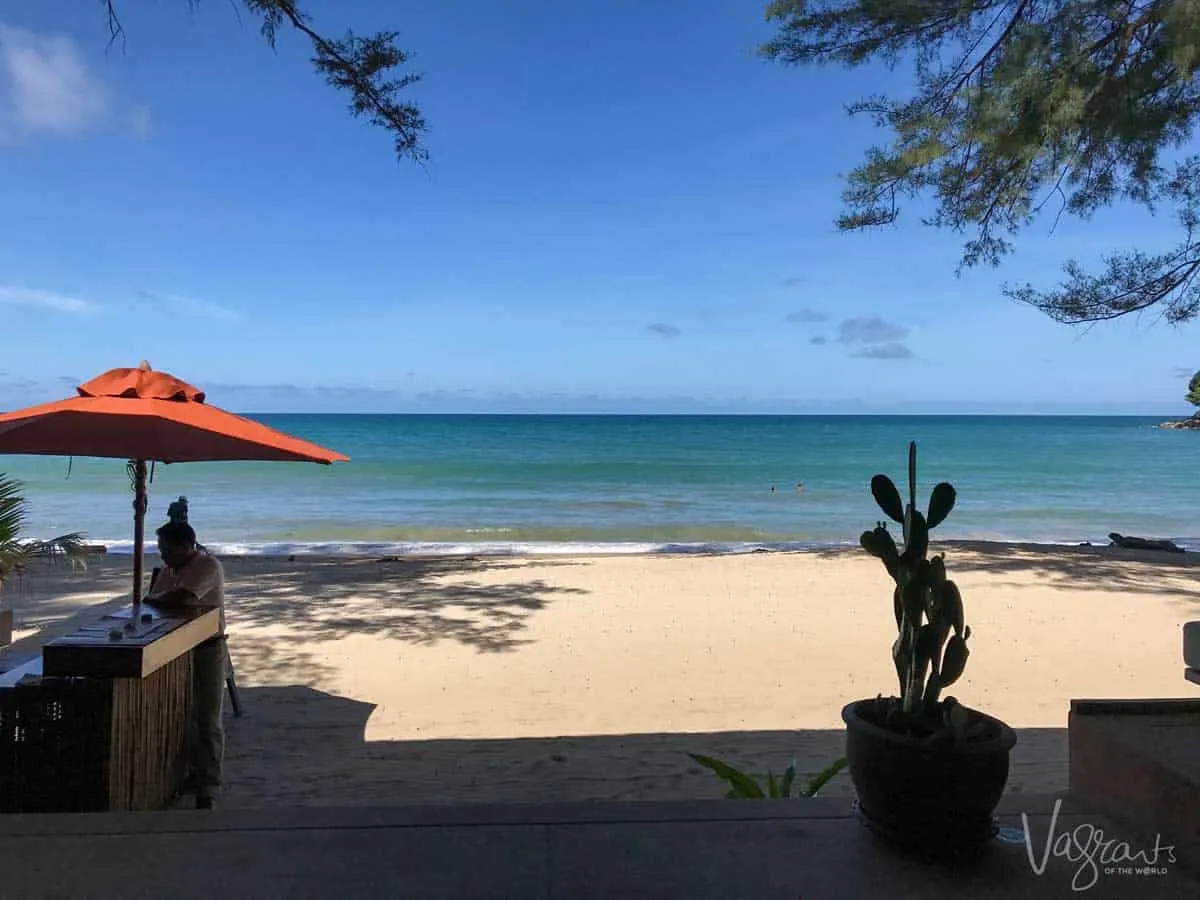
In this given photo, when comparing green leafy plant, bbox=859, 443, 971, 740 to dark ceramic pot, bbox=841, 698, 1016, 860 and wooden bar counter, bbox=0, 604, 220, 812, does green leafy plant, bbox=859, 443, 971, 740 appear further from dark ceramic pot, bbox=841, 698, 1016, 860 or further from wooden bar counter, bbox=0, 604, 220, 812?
wooden bar counter, bbox=0, 604, 220, 812

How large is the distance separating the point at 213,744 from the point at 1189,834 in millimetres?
3297

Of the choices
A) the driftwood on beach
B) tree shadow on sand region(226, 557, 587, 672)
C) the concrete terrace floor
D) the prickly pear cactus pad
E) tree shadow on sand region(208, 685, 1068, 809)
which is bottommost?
tree shadow on sand region(208, 685, 1068, 809)

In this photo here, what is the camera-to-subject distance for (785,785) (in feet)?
9.09

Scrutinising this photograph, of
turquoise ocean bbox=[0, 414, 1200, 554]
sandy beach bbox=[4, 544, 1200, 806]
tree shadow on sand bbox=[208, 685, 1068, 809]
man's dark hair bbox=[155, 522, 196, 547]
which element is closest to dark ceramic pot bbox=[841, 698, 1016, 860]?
tree shadow on sand bbox=[208, 685, 1068, 809]

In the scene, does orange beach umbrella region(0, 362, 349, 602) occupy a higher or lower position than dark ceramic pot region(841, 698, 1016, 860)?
higher

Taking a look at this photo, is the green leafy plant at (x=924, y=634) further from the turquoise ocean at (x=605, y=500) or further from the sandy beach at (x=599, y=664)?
the turquoise ocean at (x=605, y=500)

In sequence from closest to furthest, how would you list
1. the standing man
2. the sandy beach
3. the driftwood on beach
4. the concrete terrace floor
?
1. the concrete terrace floor
2. the standing man
3. the sandy beach
4. the driftwood on beach

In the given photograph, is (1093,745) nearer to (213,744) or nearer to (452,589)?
(213,744)

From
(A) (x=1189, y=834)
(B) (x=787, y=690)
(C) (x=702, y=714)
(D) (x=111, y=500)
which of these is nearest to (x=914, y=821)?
(A) (x=1189, y=834)

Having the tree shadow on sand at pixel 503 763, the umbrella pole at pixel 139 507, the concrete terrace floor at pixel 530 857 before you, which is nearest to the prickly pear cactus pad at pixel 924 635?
the concrete terrace floor at pixel 530 857

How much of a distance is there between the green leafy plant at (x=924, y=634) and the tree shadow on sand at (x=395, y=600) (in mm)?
4180

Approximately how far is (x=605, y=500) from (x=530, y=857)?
20.6 metres

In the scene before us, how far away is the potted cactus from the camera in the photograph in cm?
188

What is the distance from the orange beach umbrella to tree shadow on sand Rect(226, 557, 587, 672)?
2.75 metres
